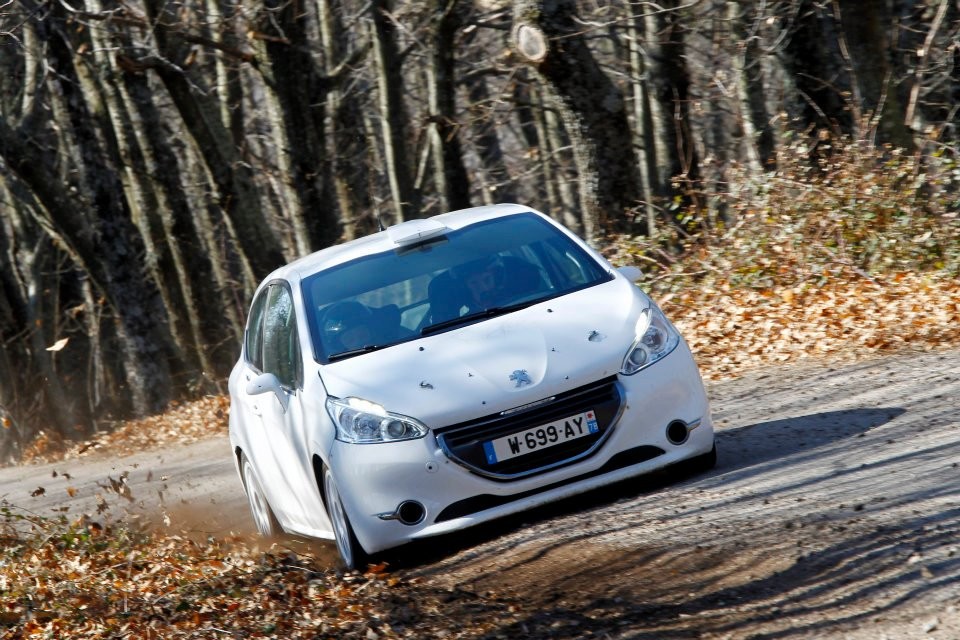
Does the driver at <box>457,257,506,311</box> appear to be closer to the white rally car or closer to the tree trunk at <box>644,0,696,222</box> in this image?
the white rally car

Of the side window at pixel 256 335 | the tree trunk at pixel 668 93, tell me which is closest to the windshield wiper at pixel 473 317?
the side window at pixel 256 335

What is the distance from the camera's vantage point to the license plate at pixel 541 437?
22.0ft

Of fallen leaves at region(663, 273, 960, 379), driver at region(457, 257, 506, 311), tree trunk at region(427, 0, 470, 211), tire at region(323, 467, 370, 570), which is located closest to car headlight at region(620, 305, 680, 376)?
driver at region(457, 257, 506, 311)

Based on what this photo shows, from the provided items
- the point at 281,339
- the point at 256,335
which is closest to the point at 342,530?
the point at 281,339

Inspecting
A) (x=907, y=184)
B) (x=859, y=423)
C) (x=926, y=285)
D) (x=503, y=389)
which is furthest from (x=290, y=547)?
(x=907, y=184)

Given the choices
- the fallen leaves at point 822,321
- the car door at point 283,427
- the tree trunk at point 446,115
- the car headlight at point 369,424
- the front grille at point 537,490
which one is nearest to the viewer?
the car headlight at point 369,424

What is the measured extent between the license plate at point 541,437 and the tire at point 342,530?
855 millimetres

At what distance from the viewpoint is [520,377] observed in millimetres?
6730

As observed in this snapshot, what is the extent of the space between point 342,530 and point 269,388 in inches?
40.0

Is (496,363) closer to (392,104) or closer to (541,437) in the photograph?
(541,437)

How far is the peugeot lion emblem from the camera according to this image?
670cm

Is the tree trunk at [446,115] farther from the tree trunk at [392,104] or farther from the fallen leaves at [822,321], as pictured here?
the fallen leaves at [822,321]

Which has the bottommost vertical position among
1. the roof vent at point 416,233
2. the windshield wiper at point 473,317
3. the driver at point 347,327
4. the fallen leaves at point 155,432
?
the fallen leaves at point 155,432

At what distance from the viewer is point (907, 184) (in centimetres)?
1328
